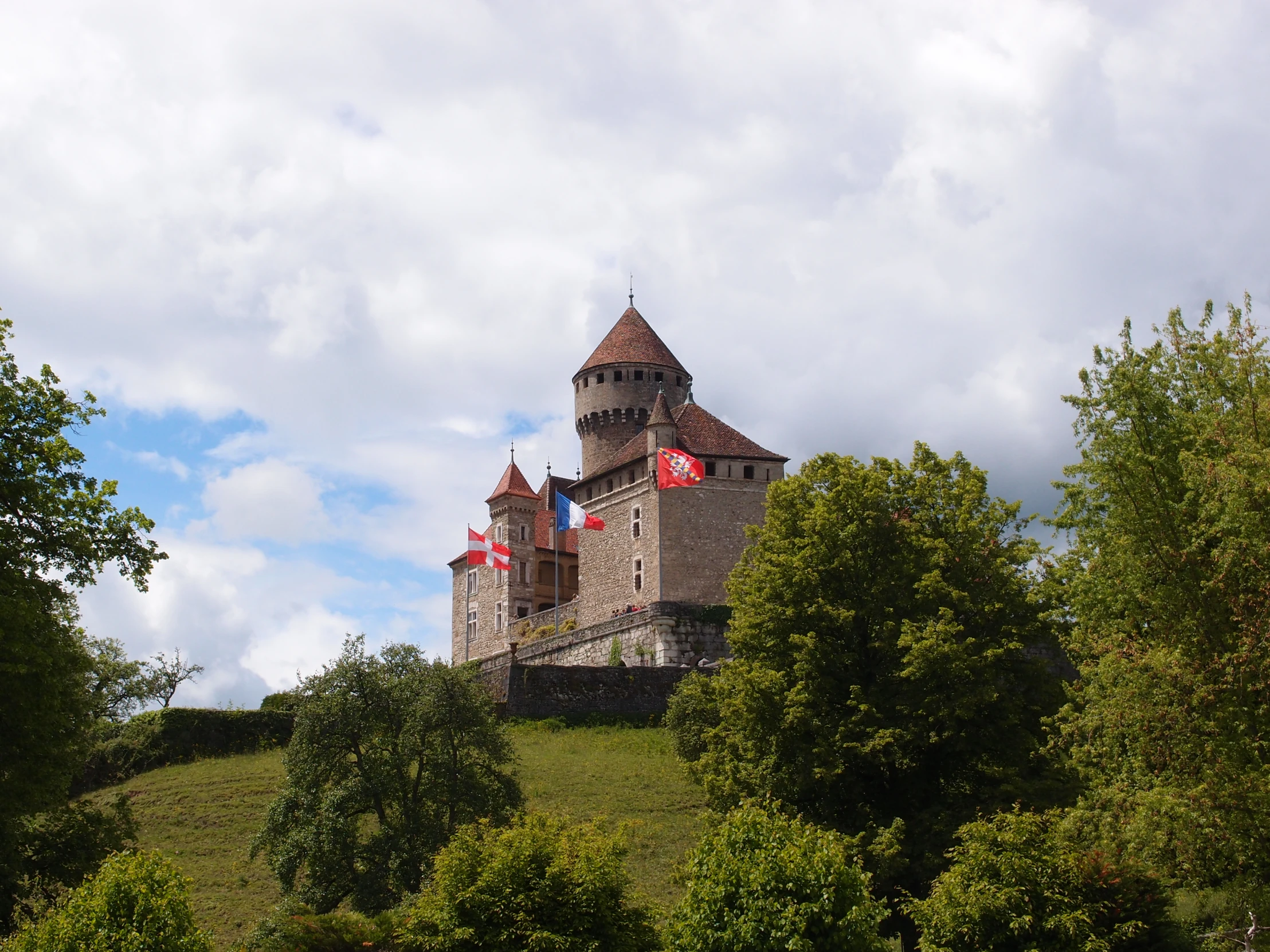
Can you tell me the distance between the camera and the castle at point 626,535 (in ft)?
174

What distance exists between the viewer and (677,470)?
51.9 m

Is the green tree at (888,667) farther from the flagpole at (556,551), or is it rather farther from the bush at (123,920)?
the flagpole at (556,551)

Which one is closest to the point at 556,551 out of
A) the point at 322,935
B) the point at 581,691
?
the point at 581,691

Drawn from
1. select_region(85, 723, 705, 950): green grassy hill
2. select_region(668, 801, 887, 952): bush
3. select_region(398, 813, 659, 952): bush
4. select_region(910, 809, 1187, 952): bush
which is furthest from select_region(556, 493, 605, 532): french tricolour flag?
select_region(910, 809, 1187, 952): bush

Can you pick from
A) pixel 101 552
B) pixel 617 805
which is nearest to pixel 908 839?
pixel 617 805

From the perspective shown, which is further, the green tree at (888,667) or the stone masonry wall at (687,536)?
the stone masonry wall at (687,536)

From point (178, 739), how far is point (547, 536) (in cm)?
2961

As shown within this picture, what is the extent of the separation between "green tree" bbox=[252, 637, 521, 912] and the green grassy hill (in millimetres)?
1643

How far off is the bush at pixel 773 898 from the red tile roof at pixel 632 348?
4733cm

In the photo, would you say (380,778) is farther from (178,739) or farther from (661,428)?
(661,428)

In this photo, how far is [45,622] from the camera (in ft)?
74.6

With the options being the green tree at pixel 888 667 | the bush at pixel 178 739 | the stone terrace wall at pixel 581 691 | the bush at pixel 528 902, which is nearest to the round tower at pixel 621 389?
the stone terrace wall at pixel 581 691

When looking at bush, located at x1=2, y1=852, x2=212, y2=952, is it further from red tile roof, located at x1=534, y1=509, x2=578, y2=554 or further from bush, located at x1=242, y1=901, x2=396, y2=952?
red tile roof, located at x1=534, y1=509, x2=578, y2=554

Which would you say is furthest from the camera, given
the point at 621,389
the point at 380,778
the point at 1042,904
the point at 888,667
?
the point at 621,389
